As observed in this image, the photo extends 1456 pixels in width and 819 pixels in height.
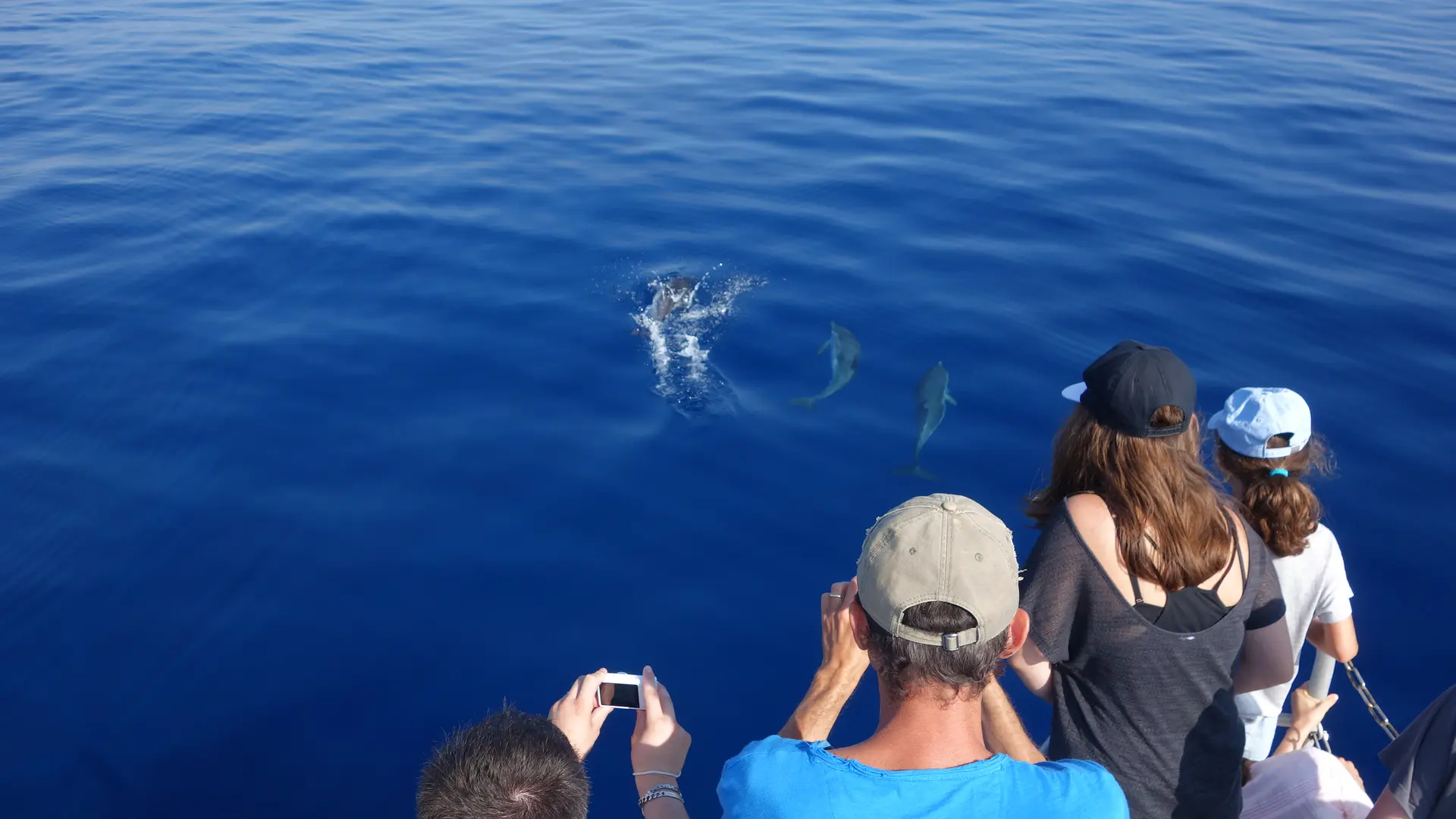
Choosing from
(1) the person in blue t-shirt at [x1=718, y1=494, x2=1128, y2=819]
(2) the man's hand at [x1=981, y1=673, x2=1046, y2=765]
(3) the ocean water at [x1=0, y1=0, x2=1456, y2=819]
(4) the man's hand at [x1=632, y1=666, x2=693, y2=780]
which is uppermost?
(1) the person in blue t-shirt at [x1=718, y1=494, x2=1128, y2=819]

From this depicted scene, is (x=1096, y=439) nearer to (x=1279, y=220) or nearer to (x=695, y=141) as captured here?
(x=1279, y=220)

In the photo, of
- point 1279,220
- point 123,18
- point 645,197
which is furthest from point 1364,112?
point 123,18

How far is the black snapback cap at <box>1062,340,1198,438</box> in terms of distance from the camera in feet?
8.20

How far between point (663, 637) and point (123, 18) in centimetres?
2188

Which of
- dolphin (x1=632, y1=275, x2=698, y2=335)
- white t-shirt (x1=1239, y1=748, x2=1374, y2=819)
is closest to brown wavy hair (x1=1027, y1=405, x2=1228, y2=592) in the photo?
white t-shirt (x1=1239, y1=748, x2=1374, y2=819)

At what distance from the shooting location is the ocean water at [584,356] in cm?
504

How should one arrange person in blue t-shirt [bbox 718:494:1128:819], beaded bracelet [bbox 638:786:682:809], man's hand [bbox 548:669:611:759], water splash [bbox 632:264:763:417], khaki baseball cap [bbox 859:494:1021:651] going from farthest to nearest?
water splash [bbox 632:264:763:417], man's hand [bbox 548:669:611:759], beaded bracelet [bbox 638:786:682:809], khaki baseball cap [bbox 859:494:1021:651], person in blue t-shirt [bbox 718:494:1128:819]

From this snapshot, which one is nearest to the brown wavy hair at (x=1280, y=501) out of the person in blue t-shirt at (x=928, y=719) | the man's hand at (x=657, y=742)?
the person in blue t-shirt at (x=928, y=719)

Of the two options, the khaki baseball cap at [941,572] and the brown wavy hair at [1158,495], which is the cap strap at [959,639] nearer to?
the khaki baseball cap at [941,572]

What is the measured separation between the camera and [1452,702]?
2178 millimetres

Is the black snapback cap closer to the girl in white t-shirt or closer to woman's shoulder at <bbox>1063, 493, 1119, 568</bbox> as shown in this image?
woman's shoulder at <bbox>1063, 493, 1119, 568</bbox>

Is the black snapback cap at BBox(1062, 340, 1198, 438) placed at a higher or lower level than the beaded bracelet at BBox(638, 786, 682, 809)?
higher

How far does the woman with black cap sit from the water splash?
4.73 meters

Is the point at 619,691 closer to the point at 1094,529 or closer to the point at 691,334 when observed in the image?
the point at 1094,529
